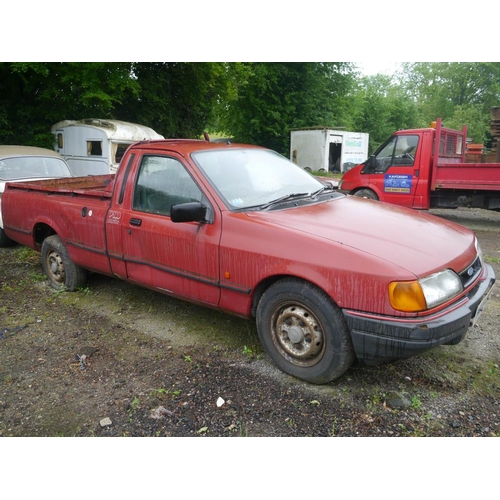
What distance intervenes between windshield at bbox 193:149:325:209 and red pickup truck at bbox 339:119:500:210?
19.7ft

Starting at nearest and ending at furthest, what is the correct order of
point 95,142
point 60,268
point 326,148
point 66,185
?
1. point 60,268
2. point 66,185
3. point 95,142
4. point 326,148

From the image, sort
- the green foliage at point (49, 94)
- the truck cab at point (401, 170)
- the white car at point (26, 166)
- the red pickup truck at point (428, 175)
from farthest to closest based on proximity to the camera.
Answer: the green foliage at point (49, 94) < the truck cab at point (401, 170) < the red pickup truck at point (428, 175) < the white car at point (26, 166)

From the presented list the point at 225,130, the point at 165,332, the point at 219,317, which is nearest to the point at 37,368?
the point at 165,332

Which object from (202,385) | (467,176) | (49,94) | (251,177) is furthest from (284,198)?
(49,94)

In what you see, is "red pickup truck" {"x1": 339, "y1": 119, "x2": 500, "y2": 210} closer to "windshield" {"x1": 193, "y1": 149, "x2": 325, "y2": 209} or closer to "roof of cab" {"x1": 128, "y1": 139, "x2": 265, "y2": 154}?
"windshield" {"x1": 193, "y1": 149, "x2": 325, "y2": 209}

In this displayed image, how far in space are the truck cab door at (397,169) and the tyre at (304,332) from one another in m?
7.46

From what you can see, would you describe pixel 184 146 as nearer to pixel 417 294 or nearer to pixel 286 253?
pixel 286 253

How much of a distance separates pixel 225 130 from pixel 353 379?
24.9 metres

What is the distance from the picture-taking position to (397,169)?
9.88 metres

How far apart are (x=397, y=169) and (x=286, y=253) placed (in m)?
7.58

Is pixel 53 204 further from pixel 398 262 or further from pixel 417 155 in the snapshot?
pixel 417 155

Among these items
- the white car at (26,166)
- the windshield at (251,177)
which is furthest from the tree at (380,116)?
the windshield at (251,177)

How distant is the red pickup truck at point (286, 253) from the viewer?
2.82 m

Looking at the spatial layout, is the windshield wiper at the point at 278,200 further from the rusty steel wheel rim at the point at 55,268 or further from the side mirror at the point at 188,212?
the rusty steel wheel rim at the point at 55,268
